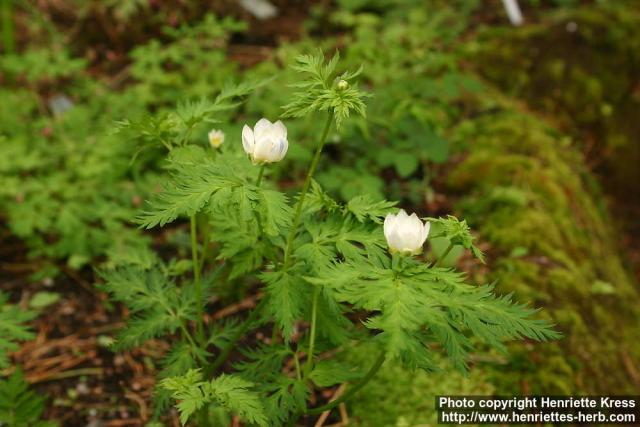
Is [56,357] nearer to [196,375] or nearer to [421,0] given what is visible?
[196,375]

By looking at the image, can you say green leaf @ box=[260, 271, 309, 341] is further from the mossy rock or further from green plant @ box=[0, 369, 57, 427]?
the mossy rock

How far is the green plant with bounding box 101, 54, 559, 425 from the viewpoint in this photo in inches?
56.6

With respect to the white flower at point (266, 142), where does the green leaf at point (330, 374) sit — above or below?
below

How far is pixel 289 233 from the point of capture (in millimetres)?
1726

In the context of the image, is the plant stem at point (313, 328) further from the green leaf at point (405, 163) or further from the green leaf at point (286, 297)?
the green leaf at point (405, 163)

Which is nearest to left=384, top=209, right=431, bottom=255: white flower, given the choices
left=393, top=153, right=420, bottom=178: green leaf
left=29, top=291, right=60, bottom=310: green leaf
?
left=393, top=153, right=420, bottom=178: green leaf

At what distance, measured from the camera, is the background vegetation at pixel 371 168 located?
7.98ft

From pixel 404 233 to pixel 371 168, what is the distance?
193 cm

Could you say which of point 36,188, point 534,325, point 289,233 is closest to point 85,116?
point 36,188

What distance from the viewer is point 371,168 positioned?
337cm

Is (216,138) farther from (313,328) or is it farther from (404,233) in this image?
(404,233)

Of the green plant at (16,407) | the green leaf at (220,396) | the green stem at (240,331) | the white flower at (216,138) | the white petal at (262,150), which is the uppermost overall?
the white flower at (216,138)

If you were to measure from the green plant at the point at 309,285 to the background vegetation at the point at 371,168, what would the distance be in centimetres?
32

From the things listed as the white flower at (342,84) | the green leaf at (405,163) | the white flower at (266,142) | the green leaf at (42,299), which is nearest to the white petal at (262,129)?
the white flower at (266,142)
